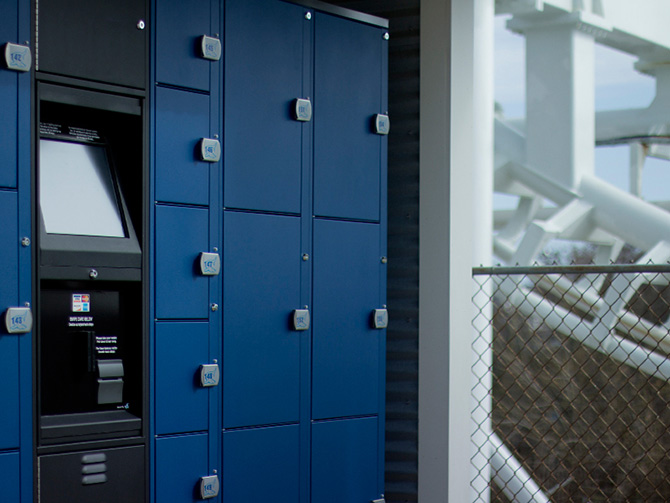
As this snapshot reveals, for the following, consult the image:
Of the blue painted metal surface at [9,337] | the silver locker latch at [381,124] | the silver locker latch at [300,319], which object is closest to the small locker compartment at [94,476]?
the blue painted metal surface at [9,337]

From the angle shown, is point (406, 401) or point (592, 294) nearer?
point (406, 401)

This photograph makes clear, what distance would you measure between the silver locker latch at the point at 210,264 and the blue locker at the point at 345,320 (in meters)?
0.48

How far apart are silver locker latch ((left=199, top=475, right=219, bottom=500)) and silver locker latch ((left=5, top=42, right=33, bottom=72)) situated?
1.53 meters

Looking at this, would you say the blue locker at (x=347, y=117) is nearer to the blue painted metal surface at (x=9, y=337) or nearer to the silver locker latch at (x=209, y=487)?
the silver locker latch at (x=209, y=487)

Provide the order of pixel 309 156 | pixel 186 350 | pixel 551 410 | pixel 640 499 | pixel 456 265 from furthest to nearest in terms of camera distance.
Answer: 1. pixel 640 499
2. pixel 551 410
3. pixel 456 265
4. pixel 309 156
5. pixel 186 350

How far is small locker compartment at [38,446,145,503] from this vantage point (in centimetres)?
254

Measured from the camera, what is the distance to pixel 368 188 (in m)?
3.45

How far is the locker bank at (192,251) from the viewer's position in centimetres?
253

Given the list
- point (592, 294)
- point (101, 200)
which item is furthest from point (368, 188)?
point (592, 294)

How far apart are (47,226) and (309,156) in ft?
3.64

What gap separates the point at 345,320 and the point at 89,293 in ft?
3.65

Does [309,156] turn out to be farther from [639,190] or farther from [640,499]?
[640,499]

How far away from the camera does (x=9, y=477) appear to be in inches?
96.0

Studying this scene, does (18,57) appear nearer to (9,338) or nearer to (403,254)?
(9,338)
